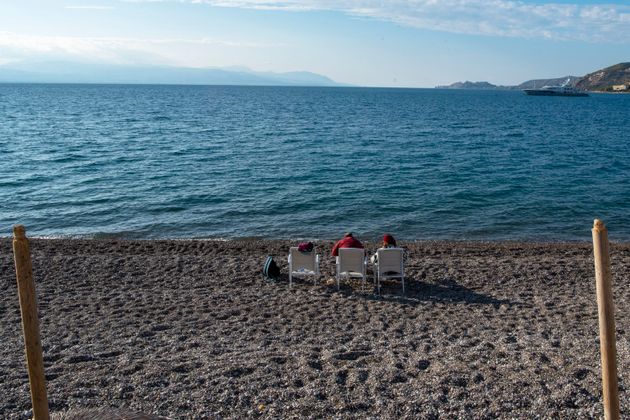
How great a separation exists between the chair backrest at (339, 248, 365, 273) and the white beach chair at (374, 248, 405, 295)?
328 millimetres

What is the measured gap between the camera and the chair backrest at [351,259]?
11.6 metres

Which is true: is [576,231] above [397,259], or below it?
below

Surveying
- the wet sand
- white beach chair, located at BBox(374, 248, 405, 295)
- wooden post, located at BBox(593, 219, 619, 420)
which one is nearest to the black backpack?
the wet sand

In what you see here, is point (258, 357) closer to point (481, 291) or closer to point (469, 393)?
point (469, 393)

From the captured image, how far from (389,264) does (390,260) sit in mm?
82

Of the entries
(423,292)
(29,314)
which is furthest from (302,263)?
(29,314)

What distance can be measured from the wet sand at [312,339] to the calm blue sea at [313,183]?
208 inches

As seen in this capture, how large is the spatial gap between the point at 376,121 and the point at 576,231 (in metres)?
49.2

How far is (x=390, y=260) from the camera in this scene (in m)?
11.6

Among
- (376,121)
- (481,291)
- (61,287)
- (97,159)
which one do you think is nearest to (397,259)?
(481,291)

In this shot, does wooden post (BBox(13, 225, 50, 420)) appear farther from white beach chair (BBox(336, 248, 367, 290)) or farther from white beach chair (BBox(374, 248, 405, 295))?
white beach chair (BBox(374, 248, 405, 295))

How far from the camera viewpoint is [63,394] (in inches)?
258

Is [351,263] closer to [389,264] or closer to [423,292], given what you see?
[389,264]

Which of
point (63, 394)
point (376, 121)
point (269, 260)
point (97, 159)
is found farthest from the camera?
point (376, 121)
